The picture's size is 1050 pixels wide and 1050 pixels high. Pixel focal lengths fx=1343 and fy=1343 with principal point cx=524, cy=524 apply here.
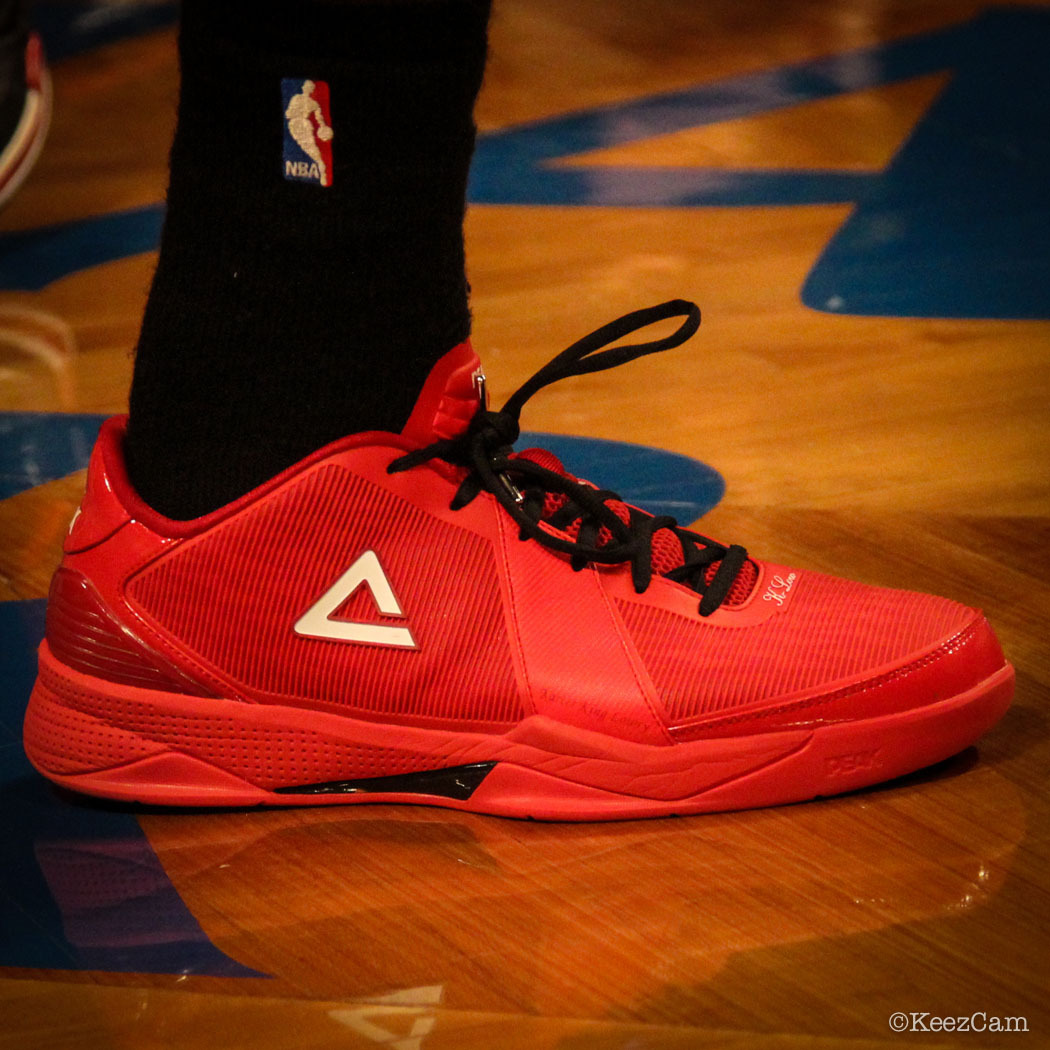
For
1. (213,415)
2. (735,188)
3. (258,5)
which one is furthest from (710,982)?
(735,188)

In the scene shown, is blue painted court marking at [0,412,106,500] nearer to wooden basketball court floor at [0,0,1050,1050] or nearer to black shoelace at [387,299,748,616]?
wooden basketball court floor at [0,0,1050,1050]

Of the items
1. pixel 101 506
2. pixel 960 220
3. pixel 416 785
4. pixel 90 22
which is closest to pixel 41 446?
pixel 101 506

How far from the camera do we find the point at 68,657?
2.48 ft

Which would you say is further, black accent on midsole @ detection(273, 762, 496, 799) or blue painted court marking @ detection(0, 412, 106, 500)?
blue painted court marking @ detection(0, 412, 106, 500)

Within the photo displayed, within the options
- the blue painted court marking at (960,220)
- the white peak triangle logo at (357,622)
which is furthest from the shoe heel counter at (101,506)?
the blue painted court marking at (960,220)

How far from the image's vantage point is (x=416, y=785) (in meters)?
0.76

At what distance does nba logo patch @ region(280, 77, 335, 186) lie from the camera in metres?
0.66

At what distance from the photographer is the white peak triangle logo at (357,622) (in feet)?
2.40

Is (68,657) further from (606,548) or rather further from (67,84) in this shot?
(67,84)

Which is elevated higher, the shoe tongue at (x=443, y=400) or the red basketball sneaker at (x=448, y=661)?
the shoe tongue at (x=443, y=400)

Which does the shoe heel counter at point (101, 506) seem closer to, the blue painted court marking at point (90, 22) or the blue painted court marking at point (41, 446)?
the blue painted court marking at point (41, 446)

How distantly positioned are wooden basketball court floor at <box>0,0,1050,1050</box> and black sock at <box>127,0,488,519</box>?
0.74ft

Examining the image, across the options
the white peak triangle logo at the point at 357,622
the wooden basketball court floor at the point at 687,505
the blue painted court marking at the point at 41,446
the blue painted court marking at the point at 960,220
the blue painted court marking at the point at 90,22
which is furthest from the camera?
the blue painted court marking at the point at 90,22

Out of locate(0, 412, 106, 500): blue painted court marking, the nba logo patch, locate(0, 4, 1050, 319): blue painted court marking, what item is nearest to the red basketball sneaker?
the nba logo patch
